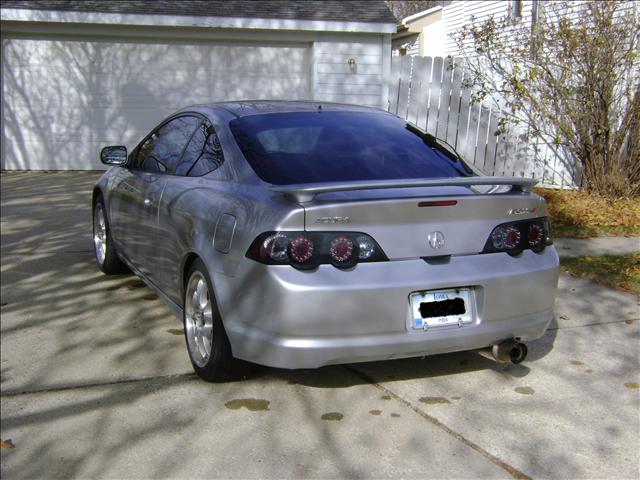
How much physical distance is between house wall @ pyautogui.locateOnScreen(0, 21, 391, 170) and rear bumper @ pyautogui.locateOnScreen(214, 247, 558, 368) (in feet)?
35.5

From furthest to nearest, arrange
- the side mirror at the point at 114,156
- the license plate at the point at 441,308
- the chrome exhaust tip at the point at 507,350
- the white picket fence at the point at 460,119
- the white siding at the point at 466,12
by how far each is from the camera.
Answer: the white siding at the point at 466,12 → the white picket fence at the point at 460,119 → the side mirror at the point at 114,156 → the chrome exhaust tip at the point at 507,350 → the license plate at the point at 441,308

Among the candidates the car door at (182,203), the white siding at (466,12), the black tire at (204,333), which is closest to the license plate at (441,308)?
the black tire at (204,333)

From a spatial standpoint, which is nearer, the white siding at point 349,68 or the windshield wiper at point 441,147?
the windshield wiper at point 441,147

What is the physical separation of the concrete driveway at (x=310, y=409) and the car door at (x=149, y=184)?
522mm

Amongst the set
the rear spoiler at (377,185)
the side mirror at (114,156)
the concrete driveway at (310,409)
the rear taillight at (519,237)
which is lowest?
the concrete driveway at (310,409)

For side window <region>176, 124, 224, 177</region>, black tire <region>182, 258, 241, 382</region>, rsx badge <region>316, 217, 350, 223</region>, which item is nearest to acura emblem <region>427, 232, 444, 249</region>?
rsx badge <region>316, 217, 350, 223</region>

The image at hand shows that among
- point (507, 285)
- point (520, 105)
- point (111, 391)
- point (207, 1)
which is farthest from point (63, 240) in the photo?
point (207, 1)

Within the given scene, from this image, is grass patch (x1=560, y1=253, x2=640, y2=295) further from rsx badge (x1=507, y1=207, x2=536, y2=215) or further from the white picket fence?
the white picket fence

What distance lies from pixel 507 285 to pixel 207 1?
11.7 m

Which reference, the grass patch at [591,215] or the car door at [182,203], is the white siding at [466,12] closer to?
the grass patch at [591,215]

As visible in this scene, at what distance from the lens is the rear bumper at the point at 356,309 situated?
11.2 feet

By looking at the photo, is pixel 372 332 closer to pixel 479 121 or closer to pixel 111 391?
pixel 111 391

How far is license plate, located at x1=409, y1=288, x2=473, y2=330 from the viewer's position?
3.58 m

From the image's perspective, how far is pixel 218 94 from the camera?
14062 mm
